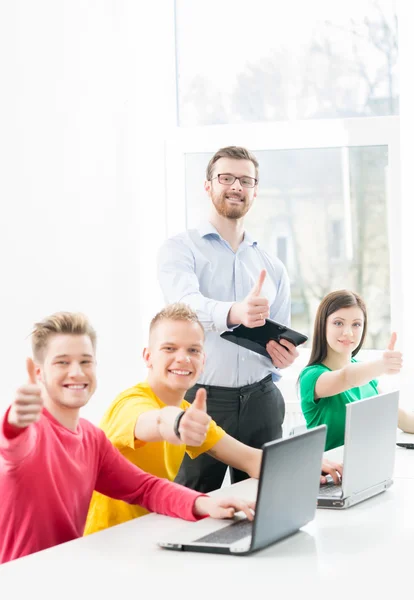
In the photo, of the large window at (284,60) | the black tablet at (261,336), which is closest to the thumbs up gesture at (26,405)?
the black tablet at (261,336)

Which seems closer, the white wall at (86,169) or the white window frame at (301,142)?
the white wall at (86,169)

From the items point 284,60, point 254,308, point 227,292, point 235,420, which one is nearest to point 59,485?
point 254,308

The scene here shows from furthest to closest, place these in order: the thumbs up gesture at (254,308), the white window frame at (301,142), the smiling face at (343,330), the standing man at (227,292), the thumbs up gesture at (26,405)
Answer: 1. the white window frame at (301,142)
2. the standing man at (227,292)
3. the smiling face at (343,330)
4. the thumbs up gesture at (254,308)
5. the thumbs up gesture at (26,405)

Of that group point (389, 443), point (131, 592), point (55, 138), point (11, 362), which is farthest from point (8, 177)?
point (131, 592)

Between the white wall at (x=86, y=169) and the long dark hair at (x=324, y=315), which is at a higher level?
the white wall at (x=86, y=169)

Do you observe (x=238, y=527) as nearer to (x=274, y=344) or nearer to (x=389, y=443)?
(x=389, y=443)

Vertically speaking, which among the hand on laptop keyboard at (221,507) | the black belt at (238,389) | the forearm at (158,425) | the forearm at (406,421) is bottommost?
the forearm at (406,421)

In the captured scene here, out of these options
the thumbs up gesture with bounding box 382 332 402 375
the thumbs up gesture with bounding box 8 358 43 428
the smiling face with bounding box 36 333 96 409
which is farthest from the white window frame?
the thumbs up gesture with bounding box 8 358 43 428

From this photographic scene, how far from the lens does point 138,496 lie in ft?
6.31

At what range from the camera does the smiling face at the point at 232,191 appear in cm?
297

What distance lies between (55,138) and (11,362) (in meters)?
0.99

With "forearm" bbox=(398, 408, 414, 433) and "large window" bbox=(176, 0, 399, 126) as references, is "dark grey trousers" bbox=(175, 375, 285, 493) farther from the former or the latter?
"large window" bbox=(176, 0, 399, 126)

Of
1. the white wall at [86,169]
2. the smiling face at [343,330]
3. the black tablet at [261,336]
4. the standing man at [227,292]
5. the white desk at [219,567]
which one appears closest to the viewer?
the white desk at [219,567]

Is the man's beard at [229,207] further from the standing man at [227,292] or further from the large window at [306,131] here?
the large window at [306,131]
